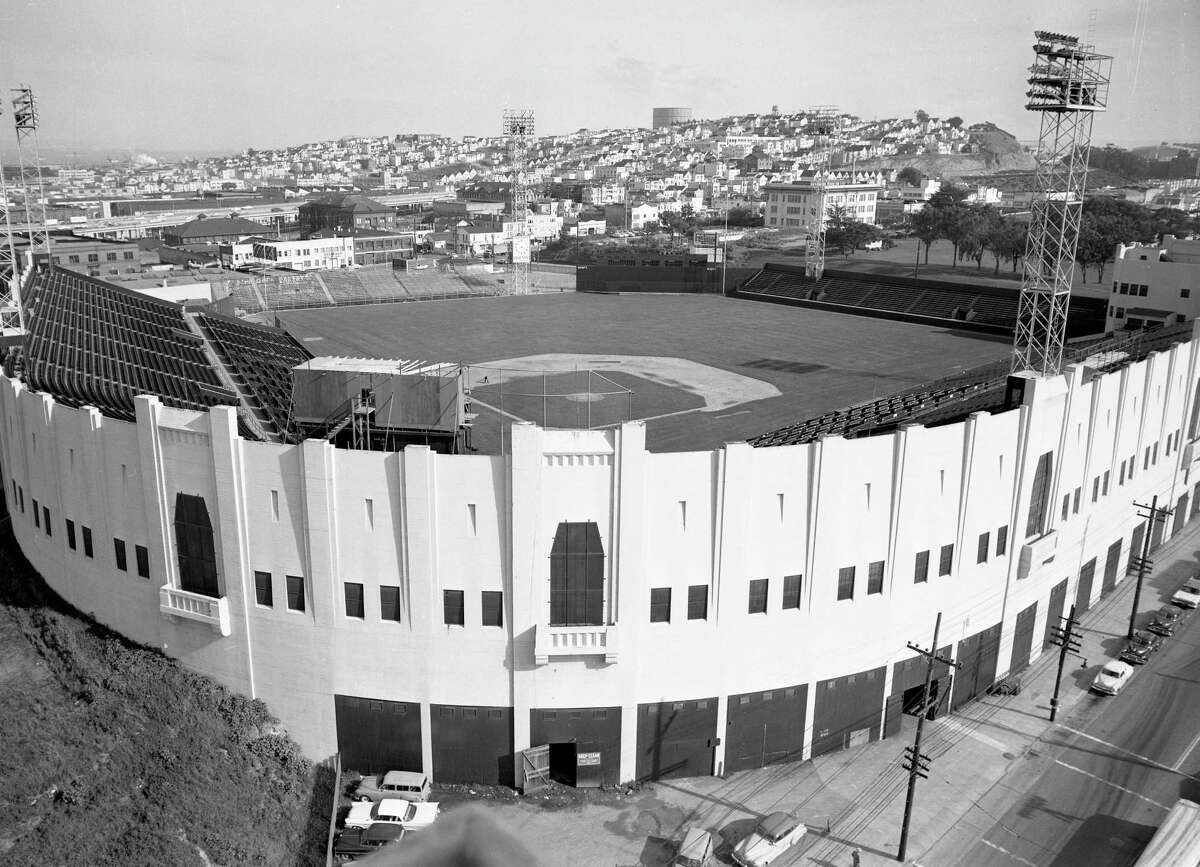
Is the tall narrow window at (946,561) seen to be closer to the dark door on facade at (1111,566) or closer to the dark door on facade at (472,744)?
the dark door on facade at (1111,566)

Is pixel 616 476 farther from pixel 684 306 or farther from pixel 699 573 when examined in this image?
pixel 684 306

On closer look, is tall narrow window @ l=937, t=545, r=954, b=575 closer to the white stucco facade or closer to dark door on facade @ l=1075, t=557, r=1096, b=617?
the white stucco facade

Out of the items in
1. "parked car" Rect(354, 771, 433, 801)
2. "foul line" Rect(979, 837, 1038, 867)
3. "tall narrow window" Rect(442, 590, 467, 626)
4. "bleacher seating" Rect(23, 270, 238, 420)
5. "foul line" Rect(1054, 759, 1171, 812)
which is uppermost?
"bleacher seating" Rect(23, 270, 238, 420)

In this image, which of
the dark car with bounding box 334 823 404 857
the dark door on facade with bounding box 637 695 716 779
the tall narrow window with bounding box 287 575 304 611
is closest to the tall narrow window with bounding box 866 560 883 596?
the dark door on facade with bounding box 637 695 716 779

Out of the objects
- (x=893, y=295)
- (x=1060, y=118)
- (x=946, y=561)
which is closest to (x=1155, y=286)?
(x=1060, y=118)

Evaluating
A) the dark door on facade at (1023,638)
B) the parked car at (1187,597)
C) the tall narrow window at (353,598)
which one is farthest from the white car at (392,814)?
the parked car at (1187,597)

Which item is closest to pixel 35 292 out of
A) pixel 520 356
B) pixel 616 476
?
pixel 520 356
